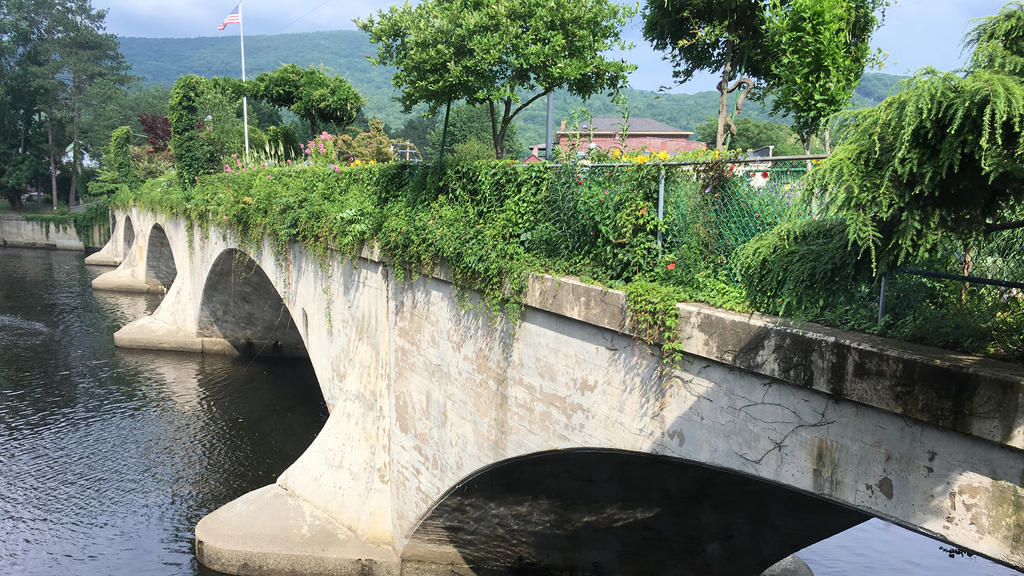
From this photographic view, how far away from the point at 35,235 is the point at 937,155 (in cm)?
5678

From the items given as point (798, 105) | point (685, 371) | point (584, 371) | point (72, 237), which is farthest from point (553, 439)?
point (72, 237)

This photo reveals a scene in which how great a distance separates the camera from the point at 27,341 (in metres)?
21.5

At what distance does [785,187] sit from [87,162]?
3017 inches

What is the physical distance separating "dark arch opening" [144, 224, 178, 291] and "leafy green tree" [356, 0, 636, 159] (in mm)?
26176

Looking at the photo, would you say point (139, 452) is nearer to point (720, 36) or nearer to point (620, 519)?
point (620, 519)

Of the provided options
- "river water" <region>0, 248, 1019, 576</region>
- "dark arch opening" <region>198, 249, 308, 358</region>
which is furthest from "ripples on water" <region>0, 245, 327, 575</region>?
"dark arch opening" <region>198, 249, 308, 358</region>

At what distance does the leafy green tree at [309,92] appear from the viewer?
23.3m

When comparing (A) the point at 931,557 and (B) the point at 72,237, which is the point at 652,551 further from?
(B) the point at 72,237

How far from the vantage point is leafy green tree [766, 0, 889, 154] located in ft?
26.8

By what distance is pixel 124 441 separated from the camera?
14188 mm

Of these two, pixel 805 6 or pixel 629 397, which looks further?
pixel 805 6

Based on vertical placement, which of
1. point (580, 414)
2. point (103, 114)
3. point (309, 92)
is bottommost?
point (580, 414)

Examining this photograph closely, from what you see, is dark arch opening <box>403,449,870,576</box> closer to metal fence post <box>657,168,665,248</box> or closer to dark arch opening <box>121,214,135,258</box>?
metal fence post <box>657,168,665,248</box>

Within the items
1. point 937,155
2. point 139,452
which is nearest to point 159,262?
point 139,452
